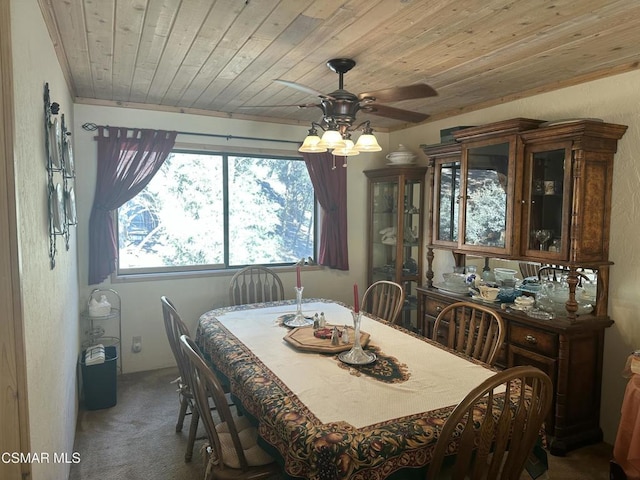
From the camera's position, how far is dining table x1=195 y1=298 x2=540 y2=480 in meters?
1.36

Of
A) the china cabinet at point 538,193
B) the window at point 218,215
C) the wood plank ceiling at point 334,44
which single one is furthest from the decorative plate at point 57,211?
the china cabinet at point 538,193

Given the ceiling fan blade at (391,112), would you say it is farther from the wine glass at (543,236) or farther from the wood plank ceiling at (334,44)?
the wine glass at (543,236)

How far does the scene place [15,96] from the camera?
1227 millimetres

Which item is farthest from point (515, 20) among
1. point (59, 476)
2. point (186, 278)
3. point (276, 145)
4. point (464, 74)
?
point (186, 278)

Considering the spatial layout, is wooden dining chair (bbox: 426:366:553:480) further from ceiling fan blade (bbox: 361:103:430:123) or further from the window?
the window

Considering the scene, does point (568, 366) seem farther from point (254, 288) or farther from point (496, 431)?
point (254, 288)

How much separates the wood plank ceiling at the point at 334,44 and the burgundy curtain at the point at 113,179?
0.35m

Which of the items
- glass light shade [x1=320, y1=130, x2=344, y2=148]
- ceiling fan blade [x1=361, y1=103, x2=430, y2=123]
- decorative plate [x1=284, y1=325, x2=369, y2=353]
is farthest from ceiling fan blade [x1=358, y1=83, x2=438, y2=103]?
decorative plate [x1=284, y1=325, x2=369, y2=353]

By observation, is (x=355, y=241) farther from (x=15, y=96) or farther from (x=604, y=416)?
(x=15, y=96)

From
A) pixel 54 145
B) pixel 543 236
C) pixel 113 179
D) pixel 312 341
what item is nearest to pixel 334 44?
pixel 54 145

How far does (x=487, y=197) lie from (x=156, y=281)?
2.87 m

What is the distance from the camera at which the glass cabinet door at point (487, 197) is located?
117 inches

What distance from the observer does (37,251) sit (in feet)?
5.04

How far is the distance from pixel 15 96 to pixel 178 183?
2.72m
